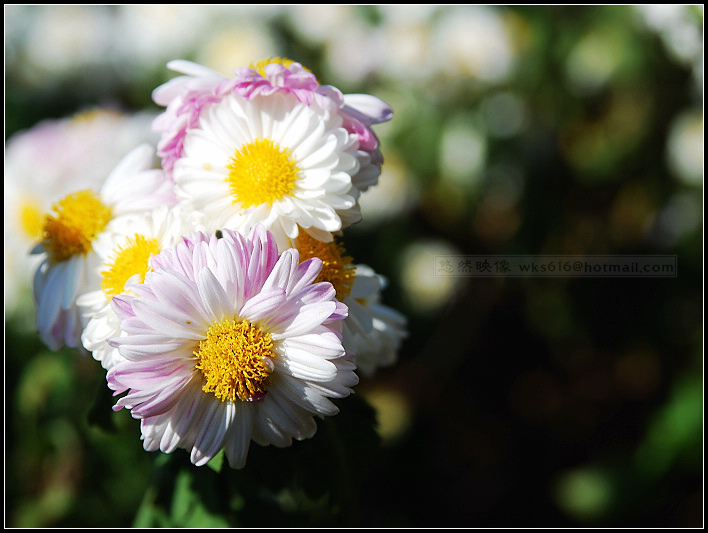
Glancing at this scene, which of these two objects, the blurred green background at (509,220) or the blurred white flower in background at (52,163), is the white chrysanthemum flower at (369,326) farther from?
the blurred green background at (509,220)

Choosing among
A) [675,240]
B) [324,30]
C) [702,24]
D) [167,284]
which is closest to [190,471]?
[167,284]

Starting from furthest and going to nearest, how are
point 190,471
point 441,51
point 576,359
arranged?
point 576,359
point 441,51
point 190,471

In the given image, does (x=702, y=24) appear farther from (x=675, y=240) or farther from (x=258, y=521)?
(x=258, y=521)

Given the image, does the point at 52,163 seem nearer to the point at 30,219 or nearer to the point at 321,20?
the point at 30,219

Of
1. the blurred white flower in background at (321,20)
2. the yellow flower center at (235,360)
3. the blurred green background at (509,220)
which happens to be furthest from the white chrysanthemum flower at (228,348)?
the blurred white flower in background at (321,20)

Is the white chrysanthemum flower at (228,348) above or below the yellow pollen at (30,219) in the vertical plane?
above

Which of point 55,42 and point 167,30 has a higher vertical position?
point 167,30

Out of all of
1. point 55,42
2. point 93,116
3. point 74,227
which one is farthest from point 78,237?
point 55,42
